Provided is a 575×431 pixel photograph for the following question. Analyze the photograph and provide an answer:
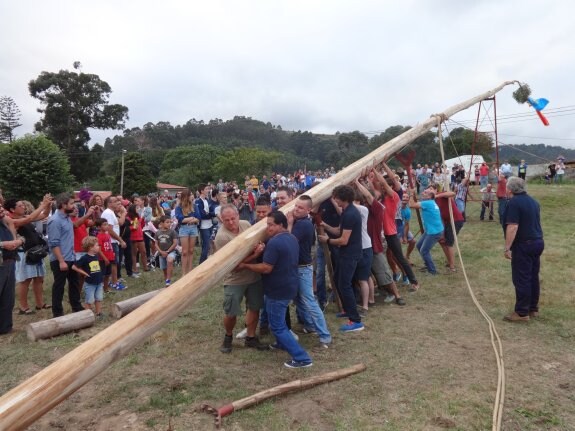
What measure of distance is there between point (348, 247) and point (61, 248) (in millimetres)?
3794

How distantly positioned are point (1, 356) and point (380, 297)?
4.94 meters

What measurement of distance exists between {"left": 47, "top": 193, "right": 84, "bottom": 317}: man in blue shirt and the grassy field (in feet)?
1.98

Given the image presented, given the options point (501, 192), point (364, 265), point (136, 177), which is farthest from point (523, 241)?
point (136, 177)

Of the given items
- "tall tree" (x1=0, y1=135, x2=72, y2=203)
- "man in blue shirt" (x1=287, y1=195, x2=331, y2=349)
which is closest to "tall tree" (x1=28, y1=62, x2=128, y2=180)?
"tall tree" (x1=0, y1=135, x2=72, y2=203)

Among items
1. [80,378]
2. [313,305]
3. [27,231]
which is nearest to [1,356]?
[27,231]

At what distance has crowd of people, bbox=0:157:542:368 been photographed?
423cm

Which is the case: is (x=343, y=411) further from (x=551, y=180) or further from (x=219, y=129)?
(x=219, y=129)

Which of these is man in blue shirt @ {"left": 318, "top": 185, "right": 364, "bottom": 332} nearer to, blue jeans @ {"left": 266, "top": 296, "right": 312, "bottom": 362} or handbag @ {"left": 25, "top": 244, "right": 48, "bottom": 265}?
blue jeans @ {"left": 266, "top": 296, "right": 312, "bottom": 362}

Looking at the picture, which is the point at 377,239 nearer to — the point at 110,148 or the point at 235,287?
the point at 235,287

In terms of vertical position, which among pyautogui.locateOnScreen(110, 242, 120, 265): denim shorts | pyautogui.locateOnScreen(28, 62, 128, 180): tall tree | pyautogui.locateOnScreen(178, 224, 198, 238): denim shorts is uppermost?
pyautogui.locateOnScreen(28, 62, 128, 180): tall tree

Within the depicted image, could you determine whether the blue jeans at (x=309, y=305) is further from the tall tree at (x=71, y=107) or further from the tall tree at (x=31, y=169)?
the tall tree at (x=71, y=107)

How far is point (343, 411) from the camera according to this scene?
132 inches

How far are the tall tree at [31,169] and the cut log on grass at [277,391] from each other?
32.1 metres

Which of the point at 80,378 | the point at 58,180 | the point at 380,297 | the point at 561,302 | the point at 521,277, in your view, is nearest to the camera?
the point at 80,378
